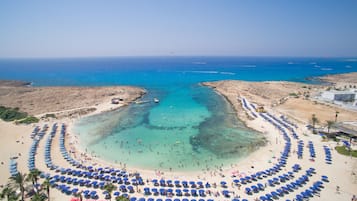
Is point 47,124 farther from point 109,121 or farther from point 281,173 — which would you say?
point 281,173

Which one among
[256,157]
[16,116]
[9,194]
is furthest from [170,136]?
[16,116]

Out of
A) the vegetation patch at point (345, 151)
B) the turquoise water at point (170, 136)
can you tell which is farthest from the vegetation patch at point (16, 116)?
the vegetation patch at point (345, 151)

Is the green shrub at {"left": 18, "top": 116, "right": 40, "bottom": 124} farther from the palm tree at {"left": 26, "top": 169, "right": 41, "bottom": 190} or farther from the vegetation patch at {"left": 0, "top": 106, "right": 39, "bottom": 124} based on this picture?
the palm tree at {"left": 26, "top": 169, "right": 41, "bottom": 190}

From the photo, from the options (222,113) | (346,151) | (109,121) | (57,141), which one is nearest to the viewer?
(346,151)

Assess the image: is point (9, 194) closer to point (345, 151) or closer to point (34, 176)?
point (34, 176)

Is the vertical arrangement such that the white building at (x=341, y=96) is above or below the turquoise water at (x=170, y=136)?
above

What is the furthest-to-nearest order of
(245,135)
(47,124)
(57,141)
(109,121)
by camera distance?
(109,121) → (47,124) → (245,135) → (57,141)

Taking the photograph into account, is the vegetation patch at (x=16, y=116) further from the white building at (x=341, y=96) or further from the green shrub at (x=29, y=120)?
the white building at (x=341, y=96)

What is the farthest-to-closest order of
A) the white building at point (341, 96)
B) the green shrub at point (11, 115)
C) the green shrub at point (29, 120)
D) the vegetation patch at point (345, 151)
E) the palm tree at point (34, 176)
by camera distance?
the white building at point (341, 96), the green shrub at point (11, 115), the green shrub at point (29, 120), the vegetation patch at point (345, 151), the palm tree at point (34, 176)

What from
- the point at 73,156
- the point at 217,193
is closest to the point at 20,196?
the point at 73,156

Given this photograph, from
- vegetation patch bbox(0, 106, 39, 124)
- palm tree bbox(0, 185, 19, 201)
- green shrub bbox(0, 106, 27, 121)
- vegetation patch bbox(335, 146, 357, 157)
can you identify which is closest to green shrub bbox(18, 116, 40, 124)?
vegetation patch bbox(0, 106, 39, 124)

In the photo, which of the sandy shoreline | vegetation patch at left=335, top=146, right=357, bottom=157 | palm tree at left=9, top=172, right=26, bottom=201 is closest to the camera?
palm tree at left=9, top=172, right=26, bottom=201
